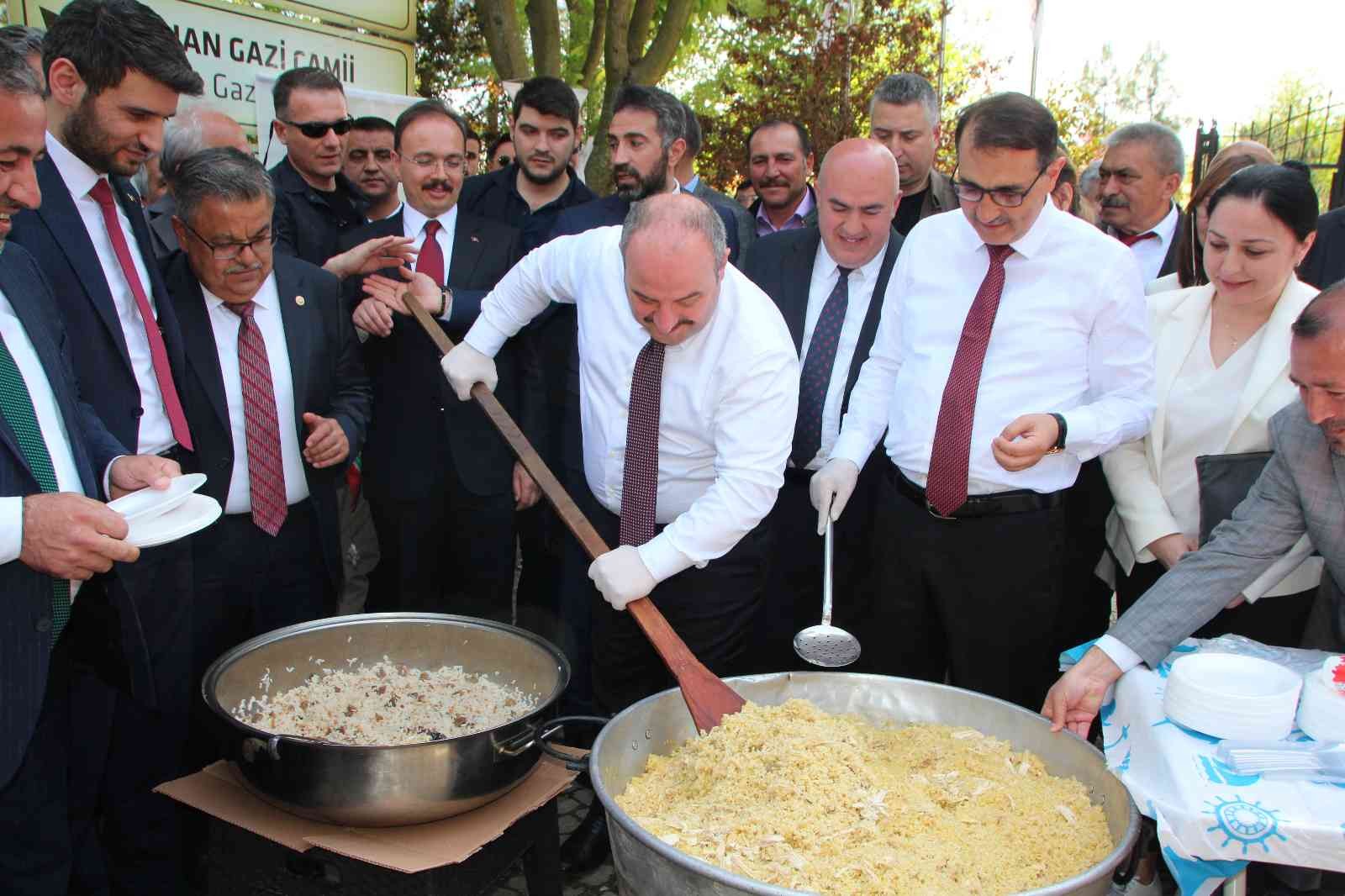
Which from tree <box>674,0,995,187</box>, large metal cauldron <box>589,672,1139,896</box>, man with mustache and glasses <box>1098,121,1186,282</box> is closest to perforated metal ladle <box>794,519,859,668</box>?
large metal cauldron <box>589,672,1139,896</box>

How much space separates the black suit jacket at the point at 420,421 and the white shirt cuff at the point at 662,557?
1.32 metres

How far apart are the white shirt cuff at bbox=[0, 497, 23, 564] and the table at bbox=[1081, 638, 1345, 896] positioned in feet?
7.01

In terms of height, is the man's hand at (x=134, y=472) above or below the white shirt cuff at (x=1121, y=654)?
above

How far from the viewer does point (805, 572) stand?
3.79 metres

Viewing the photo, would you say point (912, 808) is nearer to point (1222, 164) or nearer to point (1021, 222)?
point (1021, 222)

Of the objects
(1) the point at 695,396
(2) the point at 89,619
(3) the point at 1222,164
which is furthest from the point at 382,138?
(3) the point at 1222,164

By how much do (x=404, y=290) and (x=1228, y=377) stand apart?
264 centimetres

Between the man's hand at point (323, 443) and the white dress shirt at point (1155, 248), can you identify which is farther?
the white dress shirt at point (1155, 248)

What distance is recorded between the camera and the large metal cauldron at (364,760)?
2.13 metres

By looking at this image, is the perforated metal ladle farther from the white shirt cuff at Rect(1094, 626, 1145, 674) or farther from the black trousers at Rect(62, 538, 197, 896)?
the black trousers at Rect(62, 538, 197, 896)

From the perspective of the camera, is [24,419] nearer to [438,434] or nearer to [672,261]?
[672,261]

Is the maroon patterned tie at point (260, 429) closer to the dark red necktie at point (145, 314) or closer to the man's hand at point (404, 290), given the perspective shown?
the dark red necktie at point (145, 314)

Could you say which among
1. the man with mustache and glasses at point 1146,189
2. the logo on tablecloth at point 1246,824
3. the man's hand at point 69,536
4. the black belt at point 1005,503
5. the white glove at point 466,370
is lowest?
the logo on tablecloth at point 1246,824

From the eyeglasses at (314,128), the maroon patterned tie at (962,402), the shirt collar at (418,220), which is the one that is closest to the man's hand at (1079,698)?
the maroon patterned tie at (962,402)
